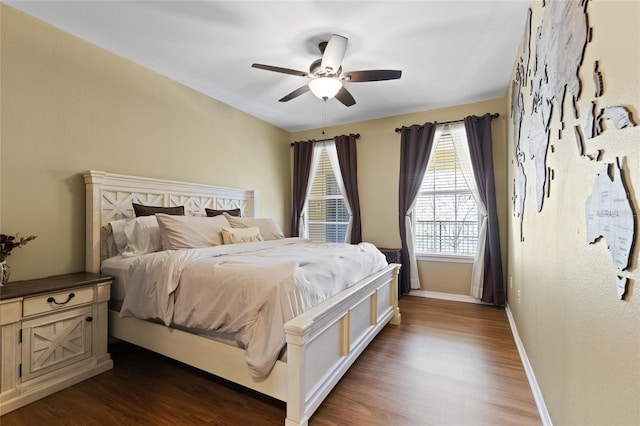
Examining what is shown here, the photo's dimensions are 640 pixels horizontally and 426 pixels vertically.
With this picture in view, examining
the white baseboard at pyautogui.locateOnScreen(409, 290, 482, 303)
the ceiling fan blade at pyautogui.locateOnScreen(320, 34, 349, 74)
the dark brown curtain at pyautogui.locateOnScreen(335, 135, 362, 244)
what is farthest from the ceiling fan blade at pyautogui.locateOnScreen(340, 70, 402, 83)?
the white baseboard at pyautogui.locateOnScreen(409, 290, 482, 303)

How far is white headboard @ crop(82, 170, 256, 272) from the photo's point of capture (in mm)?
2516

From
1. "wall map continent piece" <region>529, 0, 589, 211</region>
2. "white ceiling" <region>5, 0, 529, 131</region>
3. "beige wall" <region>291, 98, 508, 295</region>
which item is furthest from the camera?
"beige wall" <region>291, 98, 508, 295</region>

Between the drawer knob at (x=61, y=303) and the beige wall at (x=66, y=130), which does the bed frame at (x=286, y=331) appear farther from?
the drawer knob at (x=61, y=303)

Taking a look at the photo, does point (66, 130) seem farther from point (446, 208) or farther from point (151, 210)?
point (446, 208)

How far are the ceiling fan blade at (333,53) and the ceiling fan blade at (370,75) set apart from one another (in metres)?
0.12

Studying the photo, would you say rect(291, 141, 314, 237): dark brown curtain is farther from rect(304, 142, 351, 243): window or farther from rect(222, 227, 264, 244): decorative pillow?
rect(222, 227, 264, 244): decorative pillow

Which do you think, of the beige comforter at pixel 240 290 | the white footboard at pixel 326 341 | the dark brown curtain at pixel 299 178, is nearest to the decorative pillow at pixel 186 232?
the beige comforter at pixel 240 290

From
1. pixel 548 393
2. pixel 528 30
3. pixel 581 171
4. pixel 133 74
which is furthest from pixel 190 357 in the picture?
pixel 528 30

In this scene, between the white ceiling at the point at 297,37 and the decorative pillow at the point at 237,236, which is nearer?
the white ceiling at the point at 297,37

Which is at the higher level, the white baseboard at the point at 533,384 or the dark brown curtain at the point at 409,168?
the dark brown curtain at the point at 409,168

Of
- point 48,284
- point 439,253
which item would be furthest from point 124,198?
point 439,253

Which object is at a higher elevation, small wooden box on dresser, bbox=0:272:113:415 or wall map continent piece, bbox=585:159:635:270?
wall map continent piece, bbox=585:159:635:270

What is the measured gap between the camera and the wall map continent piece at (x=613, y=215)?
0.78m

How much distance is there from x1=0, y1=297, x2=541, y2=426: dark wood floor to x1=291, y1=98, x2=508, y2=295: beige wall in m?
1.53
